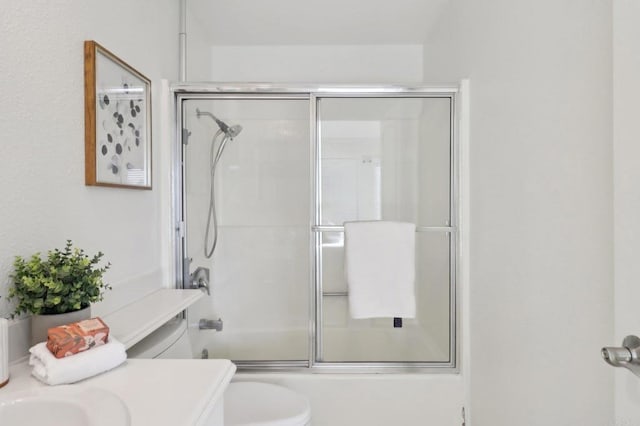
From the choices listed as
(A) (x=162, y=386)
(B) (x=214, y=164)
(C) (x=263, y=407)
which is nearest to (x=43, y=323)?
(A) (x=162, y=386)

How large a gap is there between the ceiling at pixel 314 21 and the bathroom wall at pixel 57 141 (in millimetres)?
798

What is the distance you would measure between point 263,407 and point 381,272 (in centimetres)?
84

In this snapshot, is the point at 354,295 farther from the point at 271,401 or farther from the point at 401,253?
the point at 271,401

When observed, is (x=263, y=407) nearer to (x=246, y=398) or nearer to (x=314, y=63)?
(x=246, y=398)

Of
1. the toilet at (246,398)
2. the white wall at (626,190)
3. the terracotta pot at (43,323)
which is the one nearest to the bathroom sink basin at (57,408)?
the terracotta pot at (43,323)

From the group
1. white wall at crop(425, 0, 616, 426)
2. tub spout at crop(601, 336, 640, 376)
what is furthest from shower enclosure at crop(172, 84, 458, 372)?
tub spout at crop(601, 336, 640, 376)

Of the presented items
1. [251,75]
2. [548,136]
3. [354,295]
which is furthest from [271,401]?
[251,75]

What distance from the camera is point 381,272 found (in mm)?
1961

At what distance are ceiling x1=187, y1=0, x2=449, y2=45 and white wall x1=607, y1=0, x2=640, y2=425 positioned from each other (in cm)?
180

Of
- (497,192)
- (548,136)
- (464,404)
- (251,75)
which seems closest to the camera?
(548,136)

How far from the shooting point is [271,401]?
161 centimetres

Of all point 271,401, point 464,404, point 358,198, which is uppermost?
point 358,198

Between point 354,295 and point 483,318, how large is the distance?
61cm

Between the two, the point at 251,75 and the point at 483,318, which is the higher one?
the point at 251,75
